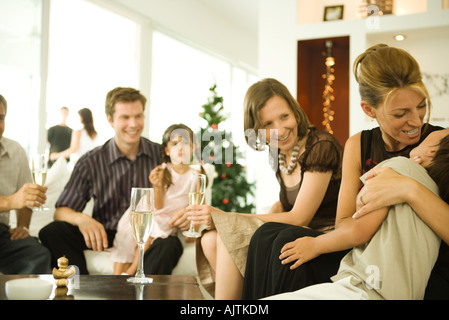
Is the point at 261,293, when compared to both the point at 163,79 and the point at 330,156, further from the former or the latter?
the point at 163,79

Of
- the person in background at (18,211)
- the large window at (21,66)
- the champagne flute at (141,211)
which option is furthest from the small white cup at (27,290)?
the large window at (21,66)

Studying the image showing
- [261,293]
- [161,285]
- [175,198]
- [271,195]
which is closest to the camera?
[161,285]

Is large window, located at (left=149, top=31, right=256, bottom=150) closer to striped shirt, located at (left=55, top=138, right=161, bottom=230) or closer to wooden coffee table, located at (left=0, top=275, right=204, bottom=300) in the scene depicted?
striped shirt, located at (left=55, top=138, right=161, bottom=230)

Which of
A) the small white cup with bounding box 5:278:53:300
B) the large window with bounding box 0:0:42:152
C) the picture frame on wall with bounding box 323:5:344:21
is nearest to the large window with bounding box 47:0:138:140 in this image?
the large window with bounding box 0:0:42:152

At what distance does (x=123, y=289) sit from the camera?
1217 mm

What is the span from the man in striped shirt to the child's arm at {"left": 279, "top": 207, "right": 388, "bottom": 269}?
121 centimetres

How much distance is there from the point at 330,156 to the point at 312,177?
10 cm

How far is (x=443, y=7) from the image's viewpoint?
3605mm

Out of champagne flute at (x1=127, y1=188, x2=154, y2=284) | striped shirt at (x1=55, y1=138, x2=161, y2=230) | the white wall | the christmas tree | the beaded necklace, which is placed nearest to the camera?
champagne flute at (x1=127, y1=188, x2=154, y2=284)

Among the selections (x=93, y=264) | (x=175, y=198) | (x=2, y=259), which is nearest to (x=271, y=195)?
(x=175, y=198)

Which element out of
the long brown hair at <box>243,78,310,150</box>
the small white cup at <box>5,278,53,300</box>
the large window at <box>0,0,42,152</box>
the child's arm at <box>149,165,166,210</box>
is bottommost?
the small white cup at <box>5,278,53,300</box>

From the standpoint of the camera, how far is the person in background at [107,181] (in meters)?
2.37

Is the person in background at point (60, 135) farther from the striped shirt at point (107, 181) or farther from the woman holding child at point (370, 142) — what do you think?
the woman holding child at point (370, 142)

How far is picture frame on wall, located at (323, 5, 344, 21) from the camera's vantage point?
4.10 meters
